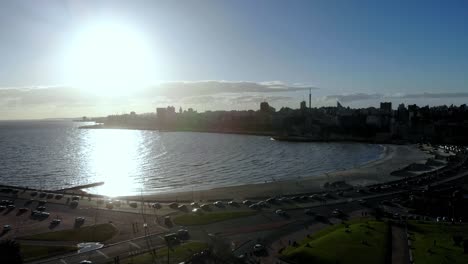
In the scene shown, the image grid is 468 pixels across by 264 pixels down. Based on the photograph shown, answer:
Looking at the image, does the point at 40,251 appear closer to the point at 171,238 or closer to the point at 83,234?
the point at 83,234

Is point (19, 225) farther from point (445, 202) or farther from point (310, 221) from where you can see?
point (445, 202)

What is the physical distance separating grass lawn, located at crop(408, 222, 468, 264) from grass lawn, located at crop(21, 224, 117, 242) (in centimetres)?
1832

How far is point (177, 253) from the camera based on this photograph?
71.2 feet

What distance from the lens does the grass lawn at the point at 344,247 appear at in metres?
20.5

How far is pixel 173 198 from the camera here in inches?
1578

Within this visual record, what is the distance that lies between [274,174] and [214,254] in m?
37.1

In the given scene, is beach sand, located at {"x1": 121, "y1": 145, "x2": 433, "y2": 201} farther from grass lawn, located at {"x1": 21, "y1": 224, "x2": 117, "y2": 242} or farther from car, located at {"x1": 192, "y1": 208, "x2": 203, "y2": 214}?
grass lawn, located at {"x1": 21, "y1": 224, "x2": 117, "y2": 242}

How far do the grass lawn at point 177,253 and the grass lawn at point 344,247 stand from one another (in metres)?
4.81

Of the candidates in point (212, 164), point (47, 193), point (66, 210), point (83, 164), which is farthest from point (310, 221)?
point (83, 164)

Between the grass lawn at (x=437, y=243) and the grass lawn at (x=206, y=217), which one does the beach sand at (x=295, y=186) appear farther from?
the grass lawn at (x=437, y=243)

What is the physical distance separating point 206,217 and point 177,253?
8755 mm

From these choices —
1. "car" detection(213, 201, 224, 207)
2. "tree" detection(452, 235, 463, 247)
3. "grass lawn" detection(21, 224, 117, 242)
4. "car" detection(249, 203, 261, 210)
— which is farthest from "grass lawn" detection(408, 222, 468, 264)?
"grass lawn" detection(21, 224, 117, 242)

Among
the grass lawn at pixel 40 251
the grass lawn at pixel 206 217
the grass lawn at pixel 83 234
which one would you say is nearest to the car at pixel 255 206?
the grass lawn at pixel 206 217

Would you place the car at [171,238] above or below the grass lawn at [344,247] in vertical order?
below
